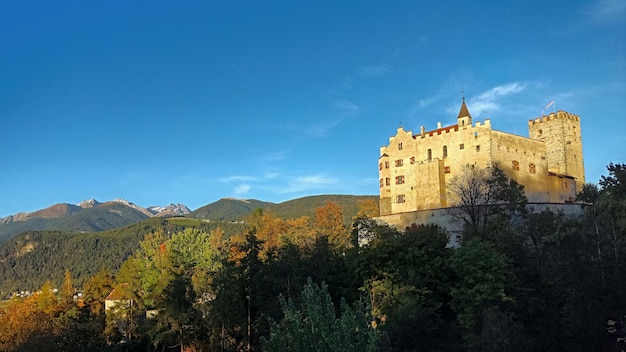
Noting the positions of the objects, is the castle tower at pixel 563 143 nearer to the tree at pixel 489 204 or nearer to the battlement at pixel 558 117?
the battlement at pixel 558 117

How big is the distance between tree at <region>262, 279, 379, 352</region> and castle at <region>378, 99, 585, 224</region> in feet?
131

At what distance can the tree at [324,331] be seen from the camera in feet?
46.3

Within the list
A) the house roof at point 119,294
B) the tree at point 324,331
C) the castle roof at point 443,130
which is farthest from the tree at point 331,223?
the tree at point 324,331

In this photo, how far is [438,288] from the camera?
34.8 m

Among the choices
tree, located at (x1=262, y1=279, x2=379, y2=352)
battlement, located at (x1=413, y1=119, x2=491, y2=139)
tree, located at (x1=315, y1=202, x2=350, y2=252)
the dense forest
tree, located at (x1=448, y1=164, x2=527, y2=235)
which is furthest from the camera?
tree, located at (x1=315, y1=202, x2=350, y2=252)

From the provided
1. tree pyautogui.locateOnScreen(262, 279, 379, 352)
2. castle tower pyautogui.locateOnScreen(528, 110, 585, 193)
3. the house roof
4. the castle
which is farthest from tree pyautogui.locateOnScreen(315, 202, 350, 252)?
tree pyautogui.locateOnScreen(262, 279, 379, 352)

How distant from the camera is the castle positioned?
55.1m

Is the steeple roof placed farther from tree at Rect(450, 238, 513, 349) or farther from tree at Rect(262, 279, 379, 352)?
tree at Rect(262, 279, 379, 352)

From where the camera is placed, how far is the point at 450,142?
57000mm

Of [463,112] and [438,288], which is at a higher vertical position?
[463,112]

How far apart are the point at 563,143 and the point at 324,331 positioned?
56.9m

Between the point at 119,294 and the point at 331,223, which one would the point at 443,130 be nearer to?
the point at 331,223

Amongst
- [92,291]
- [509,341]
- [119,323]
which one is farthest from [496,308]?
[92,291]

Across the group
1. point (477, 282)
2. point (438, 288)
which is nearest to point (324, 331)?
point (477, 282)
